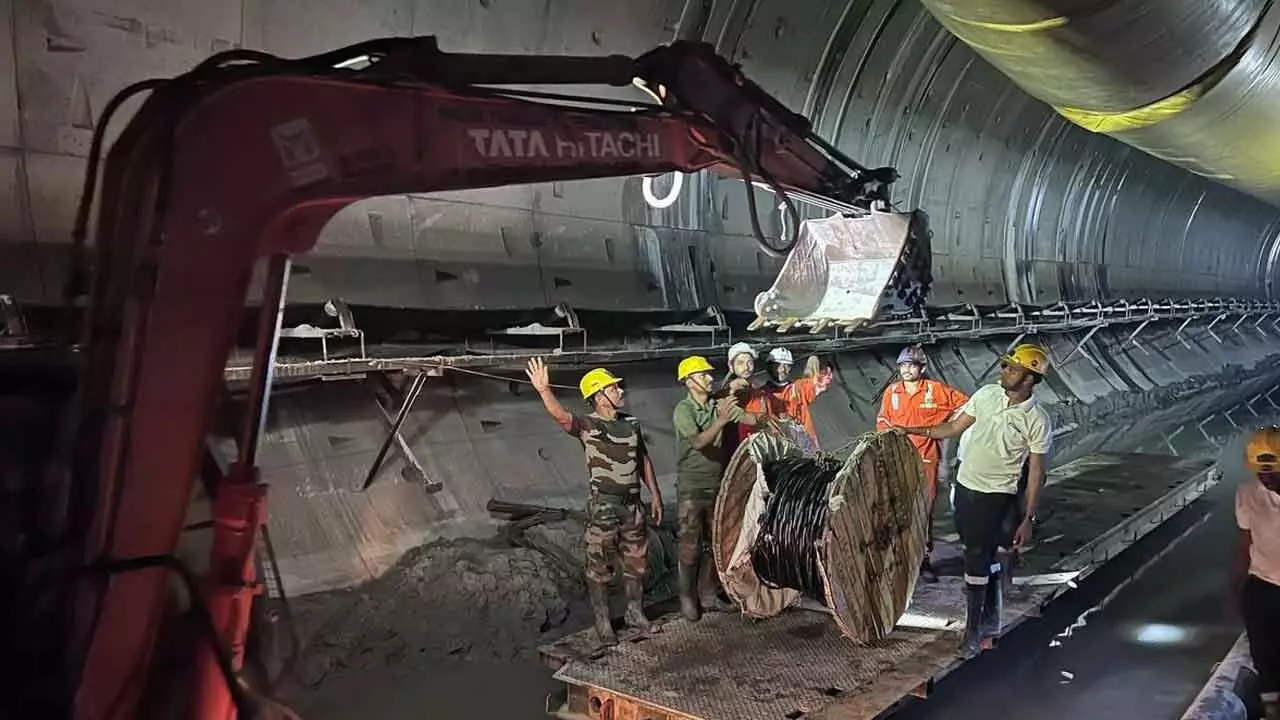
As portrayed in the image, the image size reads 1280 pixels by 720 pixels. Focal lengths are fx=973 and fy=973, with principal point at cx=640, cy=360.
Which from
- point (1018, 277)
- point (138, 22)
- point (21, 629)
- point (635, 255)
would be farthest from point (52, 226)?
point (1018, 277)

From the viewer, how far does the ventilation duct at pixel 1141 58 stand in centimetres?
571

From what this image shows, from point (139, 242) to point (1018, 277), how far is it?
1504cm

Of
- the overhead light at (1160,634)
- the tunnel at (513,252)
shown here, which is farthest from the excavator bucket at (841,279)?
the overhead light at (1160,634)

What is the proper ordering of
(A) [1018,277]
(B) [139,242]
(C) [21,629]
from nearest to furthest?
1. (B) [139,242]
2. (C) [21,629]
3. (A) [1018,277]

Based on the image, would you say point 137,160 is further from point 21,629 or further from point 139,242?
point 21,629

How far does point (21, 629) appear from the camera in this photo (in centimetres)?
299

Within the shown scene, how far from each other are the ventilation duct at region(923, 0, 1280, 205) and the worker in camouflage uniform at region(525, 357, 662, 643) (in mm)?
3252


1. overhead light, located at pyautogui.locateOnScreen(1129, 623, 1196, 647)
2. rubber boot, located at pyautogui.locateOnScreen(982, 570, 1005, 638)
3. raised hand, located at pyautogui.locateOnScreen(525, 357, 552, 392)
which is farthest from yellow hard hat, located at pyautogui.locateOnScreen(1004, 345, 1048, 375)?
raised hand, located at pyautogui.locateOnScreen(525, 357, 552, 392)

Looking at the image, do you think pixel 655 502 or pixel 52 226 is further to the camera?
pixel 655 502

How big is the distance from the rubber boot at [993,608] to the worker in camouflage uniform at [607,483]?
1699mm

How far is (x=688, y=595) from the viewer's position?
520 centimetres

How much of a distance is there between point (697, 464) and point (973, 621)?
160 cm

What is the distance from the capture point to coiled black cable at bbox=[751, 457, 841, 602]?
185 inches

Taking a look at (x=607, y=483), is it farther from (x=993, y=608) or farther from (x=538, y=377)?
(x=993, y=608)
